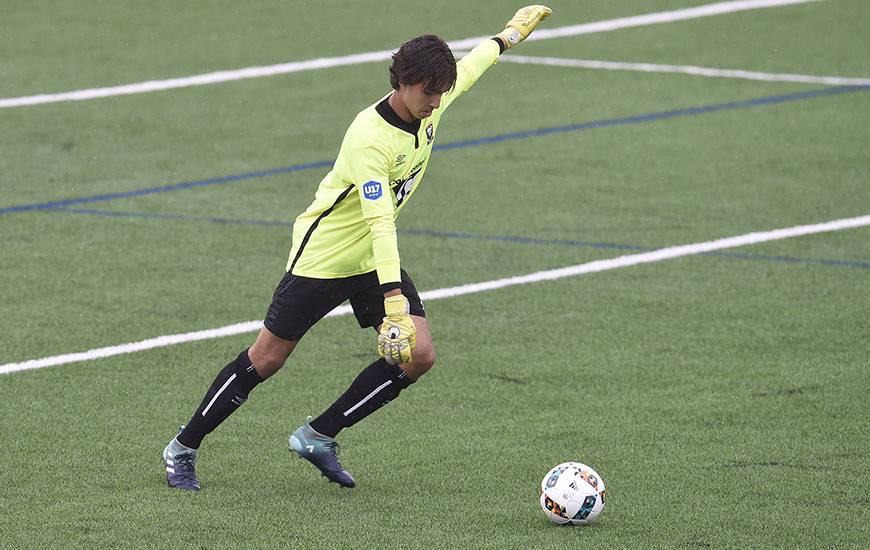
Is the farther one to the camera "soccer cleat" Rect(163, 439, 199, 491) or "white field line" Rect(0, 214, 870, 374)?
"white field line" Rect(0, 214, 870, 374)

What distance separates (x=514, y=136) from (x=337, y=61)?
321 centimetres

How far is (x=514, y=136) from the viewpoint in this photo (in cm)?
1347

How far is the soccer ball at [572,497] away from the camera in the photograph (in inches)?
233

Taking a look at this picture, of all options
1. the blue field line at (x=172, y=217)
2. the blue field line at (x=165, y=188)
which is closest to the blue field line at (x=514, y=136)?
the blue field line at (x=165, y=188)

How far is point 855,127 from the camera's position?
45.4 feet

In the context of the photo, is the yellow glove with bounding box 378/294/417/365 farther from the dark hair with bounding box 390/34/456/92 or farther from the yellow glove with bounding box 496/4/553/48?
the yellow glove with bounding box 496/4/553/48

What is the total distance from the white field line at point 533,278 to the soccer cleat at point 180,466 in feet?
6.30

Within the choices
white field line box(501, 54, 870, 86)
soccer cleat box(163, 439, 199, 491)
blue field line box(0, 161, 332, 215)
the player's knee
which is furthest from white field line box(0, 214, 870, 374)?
white field line box(501, 54, 870, 86)

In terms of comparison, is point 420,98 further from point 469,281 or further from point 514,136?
point 514,136

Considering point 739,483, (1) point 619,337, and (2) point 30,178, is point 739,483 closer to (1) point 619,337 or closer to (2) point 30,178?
(1) point 619,337

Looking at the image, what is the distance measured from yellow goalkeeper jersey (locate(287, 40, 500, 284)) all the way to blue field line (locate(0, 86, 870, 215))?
5421 millimetres

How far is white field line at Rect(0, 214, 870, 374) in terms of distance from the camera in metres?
8.26

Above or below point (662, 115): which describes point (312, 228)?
below

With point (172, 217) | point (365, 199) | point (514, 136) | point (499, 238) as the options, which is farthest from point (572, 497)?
point (514, 136)
